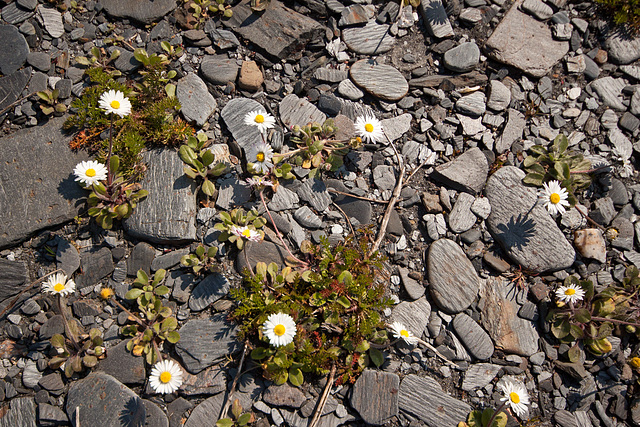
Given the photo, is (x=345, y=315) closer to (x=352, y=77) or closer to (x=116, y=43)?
(x=352, y=77)

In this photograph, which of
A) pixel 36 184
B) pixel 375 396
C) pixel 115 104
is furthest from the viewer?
pixel 36 184

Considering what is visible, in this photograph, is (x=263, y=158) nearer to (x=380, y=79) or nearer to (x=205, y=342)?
(x=380, y=79)

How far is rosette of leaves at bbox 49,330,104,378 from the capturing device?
290 cm

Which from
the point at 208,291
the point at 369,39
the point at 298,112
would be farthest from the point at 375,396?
the point at 369,39

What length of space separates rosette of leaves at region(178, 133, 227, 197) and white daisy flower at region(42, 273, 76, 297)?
1.12 meters

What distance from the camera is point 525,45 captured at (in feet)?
12.3

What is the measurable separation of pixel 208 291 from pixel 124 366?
0.78 metres

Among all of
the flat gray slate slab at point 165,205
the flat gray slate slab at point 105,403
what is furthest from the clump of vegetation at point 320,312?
the flat gray slate slab at point 105,403

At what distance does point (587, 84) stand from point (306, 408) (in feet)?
12.5

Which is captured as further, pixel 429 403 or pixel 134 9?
pixel 134 9

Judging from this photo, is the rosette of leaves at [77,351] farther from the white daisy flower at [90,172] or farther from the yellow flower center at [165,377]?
the white daisy flower at [90,172]

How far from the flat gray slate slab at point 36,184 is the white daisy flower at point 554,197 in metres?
3.62

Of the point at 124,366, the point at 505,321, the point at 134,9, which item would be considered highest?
the point at 134,9

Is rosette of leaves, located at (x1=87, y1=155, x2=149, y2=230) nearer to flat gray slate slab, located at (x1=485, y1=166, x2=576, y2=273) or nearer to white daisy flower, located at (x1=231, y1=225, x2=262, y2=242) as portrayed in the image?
white daisy flower, located at (x1=231, y1=225, x2=262, y2=242)
